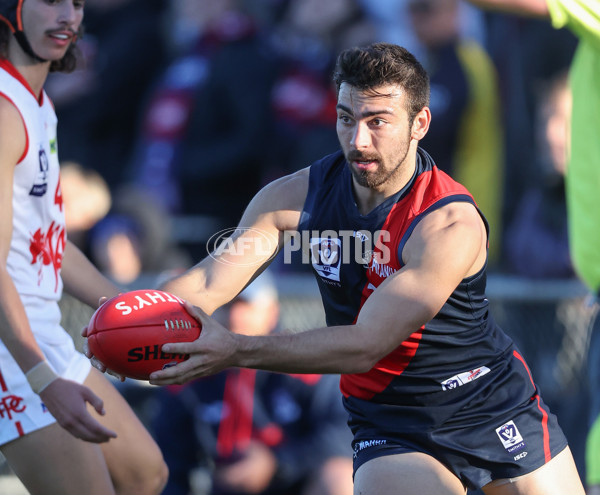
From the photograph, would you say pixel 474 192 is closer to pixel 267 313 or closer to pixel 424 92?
pixel 267 313

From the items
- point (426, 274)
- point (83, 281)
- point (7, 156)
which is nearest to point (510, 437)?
point (426, 274)

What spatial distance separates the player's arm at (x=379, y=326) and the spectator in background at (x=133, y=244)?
3.93 metres

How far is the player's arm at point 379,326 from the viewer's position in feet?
11.2

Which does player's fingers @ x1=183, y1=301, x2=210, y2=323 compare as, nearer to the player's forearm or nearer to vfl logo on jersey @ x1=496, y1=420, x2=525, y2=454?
the player's forearm

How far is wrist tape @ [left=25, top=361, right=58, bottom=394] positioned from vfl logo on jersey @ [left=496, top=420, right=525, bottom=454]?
72.7 inches

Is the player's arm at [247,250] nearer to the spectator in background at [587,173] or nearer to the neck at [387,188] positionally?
the neck at [387,188]

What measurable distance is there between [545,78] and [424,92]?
4213mm

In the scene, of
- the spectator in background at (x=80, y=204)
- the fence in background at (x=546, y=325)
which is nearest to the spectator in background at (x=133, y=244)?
the spectator in background at (x=80, y=204)

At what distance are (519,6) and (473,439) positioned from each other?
7.53ft

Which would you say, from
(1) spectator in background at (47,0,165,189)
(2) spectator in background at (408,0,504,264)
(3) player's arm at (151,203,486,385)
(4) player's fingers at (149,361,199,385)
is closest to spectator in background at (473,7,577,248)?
(2) spectator in background at (408,0,504,264)

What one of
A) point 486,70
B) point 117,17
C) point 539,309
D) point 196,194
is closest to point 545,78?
point 486,70

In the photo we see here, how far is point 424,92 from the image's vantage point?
13.9ft

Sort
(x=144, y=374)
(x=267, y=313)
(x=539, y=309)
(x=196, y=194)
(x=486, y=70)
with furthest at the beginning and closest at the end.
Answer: (x=196, y=194) → (x=486, y=70) → (x=539, y=309) → (x=267, y=313) → (x=144, y=374)

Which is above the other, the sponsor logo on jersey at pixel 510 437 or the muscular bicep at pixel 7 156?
the muscular bicep at pixel 7 156
